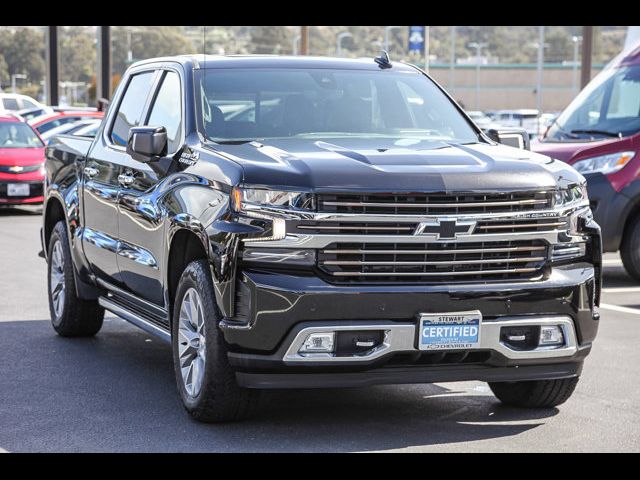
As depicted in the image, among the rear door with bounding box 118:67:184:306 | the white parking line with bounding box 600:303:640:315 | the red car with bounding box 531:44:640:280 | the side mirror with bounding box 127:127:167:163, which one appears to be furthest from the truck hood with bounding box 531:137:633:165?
the side mirror with bounding box 127:127:167:163

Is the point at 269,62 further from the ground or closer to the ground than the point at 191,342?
further from the ground

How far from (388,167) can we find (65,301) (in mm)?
3885

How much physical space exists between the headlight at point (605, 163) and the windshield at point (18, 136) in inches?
502

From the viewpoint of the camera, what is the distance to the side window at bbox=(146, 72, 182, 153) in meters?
7.55

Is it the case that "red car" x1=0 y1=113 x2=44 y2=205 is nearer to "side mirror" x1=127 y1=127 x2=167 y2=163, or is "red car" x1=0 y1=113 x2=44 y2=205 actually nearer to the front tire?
"side mirror" x1=127 y1=127 x2=167 y2=163

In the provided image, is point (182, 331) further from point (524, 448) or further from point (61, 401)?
point (524, 448)

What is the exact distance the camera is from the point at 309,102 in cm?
771

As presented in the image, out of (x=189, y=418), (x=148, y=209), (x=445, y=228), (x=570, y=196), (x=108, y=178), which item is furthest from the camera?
(x=108, y=178)

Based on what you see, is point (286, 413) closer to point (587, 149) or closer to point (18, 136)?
point (587, 149)

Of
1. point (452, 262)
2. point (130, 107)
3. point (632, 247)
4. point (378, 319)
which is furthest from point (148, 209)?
point (632, 247)

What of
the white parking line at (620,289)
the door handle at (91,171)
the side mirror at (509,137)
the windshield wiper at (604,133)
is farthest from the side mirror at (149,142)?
the windshield wiper at (604,133)

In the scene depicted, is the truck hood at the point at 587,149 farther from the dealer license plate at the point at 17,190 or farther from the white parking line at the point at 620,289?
the dealer license plate at the point at 17,190

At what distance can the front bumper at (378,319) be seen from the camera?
6.16 meters

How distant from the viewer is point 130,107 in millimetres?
8820
